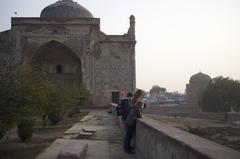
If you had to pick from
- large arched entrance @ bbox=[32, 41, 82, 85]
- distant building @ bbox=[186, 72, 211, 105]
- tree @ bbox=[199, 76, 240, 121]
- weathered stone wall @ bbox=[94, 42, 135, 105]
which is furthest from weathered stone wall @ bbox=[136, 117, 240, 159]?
distant building @ bbox=[186, 72, 211, 105]

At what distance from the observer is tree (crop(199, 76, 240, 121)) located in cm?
3734

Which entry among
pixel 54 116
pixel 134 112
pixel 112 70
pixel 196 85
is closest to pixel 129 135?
pixel 134 112

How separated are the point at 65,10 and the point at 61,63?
5.85 meters

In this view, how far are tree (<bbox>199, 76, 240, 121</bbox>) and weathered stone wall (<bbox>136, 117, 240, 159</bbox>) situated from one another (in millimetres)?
33108

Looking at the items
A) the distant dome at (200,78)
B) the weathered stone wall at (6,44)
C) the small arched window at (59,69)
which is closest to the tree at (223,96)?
the distant dome at (200,78)

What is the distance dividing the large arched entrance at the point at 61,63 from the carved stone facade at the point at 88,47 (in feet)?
3.21

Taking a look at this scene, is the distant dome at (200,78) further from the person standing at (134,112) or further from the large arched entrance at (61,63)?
the person standing at (134,112)

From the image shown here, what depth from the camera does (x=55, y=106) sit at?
546 inches

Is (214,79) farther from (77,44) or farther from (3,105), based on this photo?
(3,105)

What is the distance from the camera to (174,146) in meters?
3.54

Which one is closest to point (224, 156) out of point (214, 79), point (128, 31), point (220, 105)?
point (128, 31)

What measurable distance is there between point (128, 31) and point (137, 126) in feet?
75.5

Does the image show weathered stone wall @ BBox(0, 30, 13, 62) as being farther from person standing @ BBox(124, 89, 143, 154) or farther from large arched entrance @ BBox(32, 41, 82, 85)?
person standing @ BBox(124, 89, 143, 154)

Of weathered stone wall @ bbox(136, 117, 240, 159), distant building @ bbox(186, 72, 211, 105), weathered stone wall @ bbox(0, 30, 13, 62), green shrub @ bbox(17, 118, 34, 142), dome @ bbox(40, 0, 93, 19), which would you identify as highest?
dome @ bbox(40, 0, 93, 19)
